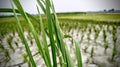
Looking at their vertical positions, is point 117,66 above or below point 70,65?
below

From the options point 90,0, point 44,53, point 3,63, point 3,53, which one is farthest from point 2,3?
point 44,53

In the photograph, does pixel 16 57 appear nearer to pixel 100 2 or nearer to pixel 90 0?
pixel 90 0

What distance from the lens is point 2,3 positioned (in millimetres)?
6270

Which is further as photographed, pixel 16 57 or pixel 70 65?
pixel 16 57

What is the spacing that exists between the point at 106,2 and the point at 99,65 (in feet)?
21.8

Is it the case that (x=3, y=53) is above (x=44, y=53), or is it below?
below

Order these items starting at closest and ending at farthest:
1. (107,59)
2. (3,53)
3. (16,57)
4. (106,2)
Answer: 1. (107,59)
2. (16,57)
3. (3,53)
4. (106,2)

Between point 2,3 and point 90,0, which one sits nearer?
point 2,3

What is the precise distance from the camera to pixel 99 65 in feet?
6.47

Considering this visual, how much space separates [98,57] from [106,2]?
638 centimetres

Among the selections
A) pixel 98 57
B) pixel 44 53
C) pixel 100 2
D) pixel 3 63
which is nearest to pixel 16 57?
pixel 3 63

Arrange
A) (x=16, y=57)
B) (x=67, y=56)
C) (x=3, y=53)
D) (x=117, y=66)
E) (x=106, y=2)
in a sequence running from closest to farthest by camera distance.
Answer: (x=67, y=56) → (x=117, y=66) → (x=16, y=57) → (x=3, y=53) → (x=106, y=2)

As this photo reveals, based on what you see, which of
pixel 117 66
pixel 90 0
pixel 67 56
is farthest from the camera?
pixel 90 0

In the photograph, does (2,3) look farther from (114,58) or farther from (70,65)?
(70,65)
